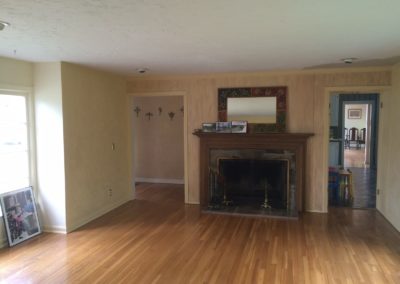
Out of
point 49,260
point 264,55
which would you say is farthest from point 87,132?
point 264,55

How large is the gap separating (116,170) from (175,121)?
6.82 ft

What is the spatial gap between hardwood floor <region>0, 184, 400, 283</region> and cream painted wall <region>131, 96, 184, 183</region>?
2323mm

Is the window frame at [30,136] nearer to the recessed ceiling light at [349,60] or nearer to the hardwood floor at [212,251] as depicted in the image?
the hardwood floor at [212,251]

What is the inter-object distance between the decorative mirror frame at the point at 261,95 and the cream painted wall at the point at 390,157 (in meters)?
1.48

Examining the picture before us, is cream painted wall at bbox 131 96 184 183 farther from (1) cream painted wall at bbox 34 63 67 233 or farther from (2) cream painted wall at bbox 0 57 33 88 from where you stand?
(2) cream painted wall at bbox 0 57 33 88

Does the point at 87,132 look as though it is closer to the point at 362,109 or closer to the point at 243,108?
the point at 243,108

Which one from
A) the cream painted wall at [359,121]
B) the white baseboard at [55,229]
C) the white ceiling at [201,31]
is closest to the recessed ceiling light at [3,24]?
the white ceiling at [201,31]

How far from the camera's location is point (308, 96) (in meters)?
5.03

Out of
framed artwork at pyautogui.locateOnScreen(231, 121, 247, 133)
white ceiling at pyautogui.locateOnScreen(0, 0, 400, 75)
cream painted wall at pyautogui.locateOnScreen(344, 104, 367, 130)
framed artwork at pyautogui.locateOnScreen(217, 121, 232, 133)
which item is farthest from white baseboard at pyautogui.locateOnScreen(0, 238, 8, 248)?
cream painted wall at pyautogui.locateOnScreen(344, 104, 367, 130)

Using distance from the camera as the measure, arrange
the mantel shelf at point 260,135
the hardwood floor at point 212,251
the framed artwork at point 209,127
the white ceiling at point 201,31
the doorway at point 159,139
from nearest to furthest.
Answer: the white ceiling at point 201,31 < the hardwood floor at point 212,251 < the mantel shelf at point 260,135 < the framed artwork at point 209,127 < the doorway at point 159,139

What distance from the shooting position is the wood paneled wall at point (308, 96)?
4863mm

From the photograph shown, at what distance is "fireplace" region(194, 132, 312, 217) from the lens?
4.98 m

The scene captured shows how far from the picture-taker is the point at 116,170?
550 centimetres

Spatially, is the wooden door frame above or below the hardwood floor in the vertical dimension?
above
